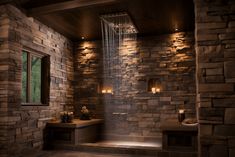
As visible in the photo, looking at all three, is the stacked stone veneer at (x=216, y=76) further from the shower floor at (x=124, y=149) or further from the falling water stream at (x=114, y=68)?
the falling water stream at (x=114, y=68)

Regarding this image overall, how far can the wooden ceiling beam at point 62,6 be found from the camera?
4.51m

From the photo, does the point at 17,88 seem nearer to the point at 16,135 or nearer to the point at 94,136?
the point at 16,135

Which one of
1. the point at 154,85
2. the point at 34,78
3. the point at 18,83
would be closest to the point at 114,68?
the point at 154,85

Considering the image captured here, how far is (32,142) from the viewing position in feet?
16.6

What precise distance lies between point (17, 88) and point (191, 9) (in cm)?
379

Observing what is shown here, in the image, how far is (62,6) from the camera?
470 cm

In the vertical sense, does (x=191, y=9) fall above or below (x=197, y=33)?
above

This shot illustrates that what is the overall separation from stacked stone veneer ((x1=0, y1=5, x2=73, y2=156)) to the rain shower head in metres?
1.49

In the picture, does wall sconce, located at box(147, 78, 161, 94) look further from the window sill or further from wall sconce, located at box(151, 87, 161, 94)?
the window sill

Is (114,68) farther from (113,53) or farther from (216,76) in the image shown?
(216,76)

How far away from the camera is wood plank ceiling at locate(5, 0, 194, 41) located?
180 inches

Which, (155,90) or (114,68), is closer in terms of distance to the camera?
(155,90)

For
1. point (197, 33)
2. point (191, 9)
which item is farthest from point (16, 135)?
point (191, 9)

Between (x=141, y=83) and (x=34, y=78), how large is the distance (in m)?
2.73
